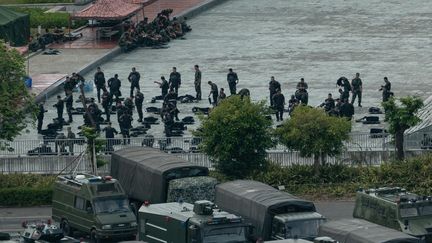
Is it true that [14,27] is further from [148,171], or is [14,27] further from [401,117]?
[148,171]

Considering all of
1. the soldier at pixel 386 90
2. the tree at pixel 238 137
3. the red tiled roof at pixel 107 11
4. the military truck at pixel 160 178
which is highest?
the red tiled roof at pixel 107 11

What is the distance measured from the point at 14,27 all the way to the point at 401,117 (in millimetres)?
25681

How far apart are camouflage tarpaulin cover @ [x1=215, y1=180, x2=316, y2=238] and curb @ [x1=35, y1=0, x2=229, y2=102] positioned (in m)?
20.4

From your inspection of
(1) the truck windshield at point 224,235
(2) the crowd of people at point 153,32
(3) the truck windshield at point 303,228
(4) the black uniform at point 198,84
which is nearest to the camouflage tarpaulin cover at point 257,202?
(3) the truck windshield at point 303,228

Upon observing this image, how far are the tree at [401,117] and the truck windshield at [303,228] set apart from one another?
359 inches

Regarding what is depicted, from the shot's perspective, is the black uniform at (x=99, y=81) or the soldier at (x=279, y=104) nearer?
the soldier at (x=279, y=104)

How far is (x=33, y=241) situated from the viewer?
40188mm

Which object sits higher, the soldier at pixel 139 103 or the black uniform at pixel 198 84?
the black uniform at pixel 198 84

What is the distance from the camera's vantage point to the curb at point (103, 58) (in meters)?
64.5

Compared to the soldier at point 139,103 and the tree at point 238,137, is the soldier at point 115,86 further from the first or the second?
the tree at point 238,137

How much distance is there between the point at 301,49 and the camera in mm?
73688

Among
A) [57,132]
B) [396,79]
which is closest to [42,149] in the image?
[57,132]

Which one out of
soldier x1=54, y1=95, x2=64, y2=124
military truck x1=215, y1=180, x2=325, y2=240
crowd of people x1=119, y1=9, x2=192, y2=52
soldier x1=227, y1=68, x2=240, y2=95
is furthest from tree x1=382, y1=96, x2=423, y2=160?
crowd of people x1=119, y1=9, x2=192, y2=52

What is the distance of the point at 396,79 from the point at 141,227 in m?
25.8
